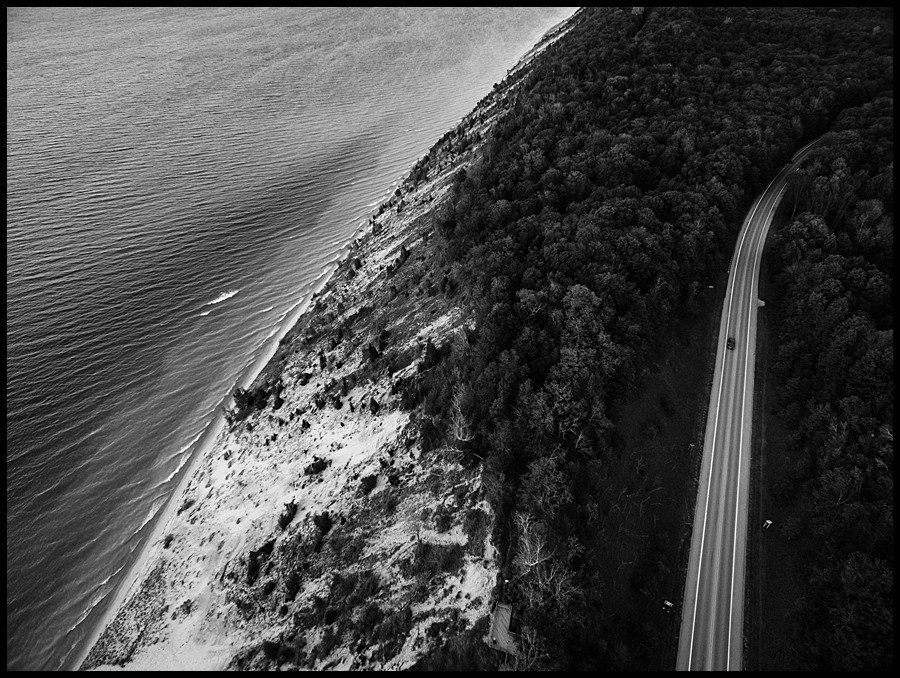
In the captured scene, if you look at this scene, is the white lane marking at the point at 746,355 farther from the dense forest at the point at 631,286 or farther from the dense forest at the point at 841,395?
the dense forest at the point at 631,286

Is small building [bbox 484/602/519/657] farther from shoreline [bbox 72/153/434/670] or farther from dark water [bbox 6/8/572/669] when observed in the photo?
dark water [bbox 6/8/572/669]

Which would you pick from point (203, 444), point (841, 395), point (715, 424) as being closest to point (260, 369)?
point (203, 444)

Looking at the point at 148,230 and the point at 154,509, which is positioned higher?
the point at 148,230

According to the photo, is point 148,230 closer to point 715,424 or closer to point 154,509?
point 154,509

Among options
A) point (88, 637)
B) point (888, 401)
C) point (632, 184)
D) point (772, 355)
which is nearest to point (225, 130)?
point (632, 184)

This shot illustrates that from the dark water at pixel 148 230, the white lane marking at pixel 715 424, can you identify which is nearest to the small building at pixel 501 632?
the white lane marking at pixel 715 424

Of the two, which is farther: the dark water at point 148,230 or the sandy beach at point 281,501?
the dark water at point 148,230
